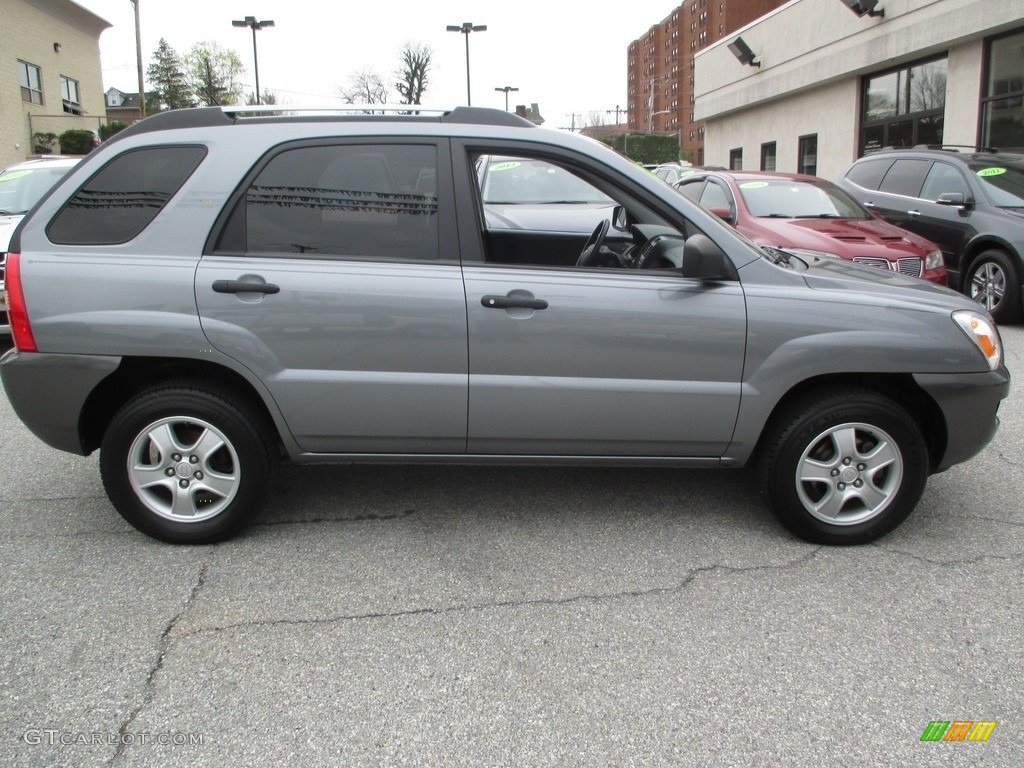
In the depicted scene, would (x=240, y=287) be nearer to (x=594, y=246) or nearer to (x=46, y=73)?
(x=594, y=246)

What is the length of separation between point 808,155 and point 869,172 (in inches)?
501

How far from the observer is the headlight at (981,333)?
3529 mm

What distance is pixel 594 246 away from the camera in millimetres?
4309

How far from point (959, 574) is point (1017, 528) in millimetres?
661

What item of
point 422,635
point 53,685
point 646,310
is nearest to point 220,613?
point 53,685

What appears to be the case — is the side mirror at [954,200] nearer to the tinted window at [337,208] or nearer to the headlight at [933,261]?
the headlight at [933,261]

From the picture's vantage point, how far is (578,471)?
4594 millimetres

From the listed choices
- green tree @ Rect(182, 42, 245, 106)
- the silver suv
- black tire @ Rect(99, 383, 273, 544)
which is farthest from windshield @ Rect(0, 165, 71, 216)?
green tree @ Rect(182, 42, 245, 106)

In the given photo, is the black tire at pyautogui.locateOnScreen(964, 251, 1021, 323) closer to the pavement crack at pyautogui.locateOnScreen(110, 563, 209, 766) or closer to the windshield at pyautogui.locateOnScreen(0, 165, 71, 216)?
the pavement crack at pyautogui.locateOnScreen(110, 563, 209, 766)

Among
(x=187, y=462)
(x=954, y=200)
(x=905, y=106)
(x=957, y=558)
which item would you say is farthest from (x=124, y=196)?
(x=905, y=106)

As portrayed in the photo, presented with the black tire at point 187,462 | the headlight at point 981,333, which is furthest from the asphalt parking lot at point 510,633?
the headlight at point 981,333

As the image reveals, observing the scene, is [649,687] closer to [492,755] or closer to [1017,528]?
[492,755]

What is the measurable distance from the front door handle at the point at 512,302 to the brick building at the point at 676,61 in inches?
2839

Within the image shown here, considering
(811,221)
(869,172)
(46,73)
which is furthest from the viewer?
(46,73)
